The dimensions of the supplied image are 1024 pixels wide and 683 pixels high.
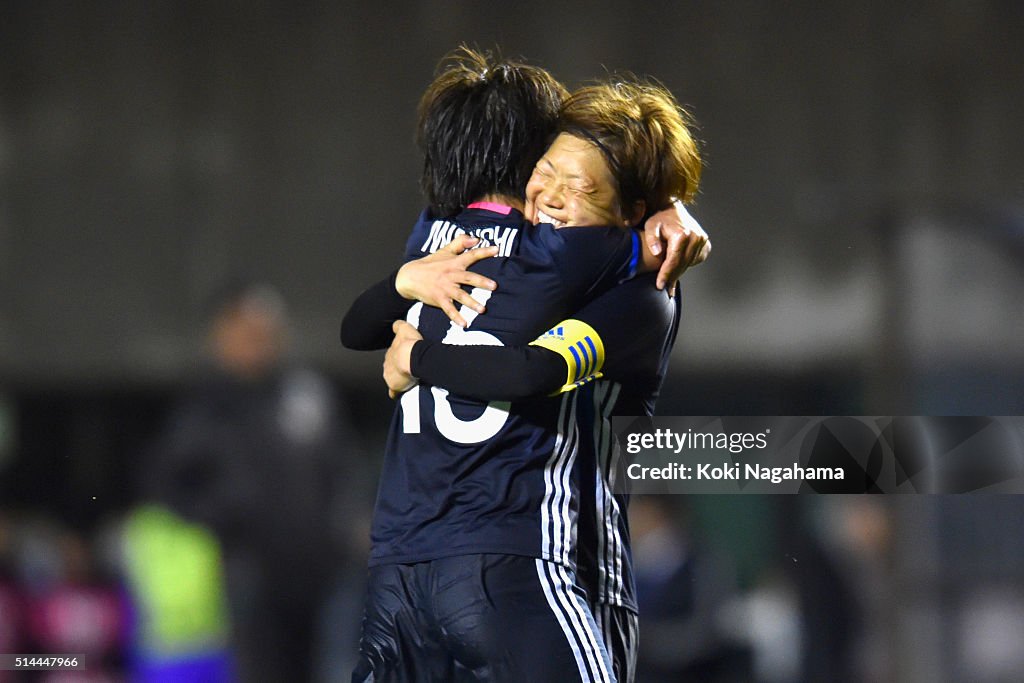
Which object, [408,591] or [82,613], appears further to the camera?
[82,613]

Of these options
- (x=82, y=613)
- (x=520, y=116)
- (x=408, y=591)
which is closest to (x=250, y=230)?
(x=82, y=613)

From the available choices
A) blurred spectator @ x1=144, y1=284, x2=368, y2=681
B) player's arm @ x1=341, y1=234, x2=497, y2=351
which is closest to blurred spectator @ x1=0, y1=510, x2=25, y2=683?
blurred spectator @ x1=144, y1=284, x2=368, y2=681

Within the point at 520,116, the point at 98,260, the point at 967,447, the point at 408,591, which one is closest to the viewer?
the point at 408,591

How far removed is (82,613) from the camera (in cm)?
310

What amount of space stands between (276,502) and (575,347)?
1.64 metres

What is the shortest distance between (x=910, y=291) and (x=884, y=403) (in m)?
0.31

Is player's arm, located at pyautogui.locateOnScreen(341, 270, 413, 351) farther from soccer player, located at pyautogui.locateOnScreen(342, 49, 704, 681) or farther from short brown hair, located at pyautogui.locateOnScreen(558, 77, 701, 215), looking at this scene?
short brown hair, located at pyautogui.locateOnScreen(558, 77, 701, 215)

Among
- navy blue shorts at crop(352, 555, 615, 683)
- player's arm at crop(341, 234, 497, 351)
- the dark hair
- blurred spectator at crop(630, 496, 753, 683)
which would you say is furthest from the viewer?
blurred spectator at crop(630, 496, 753, 683)

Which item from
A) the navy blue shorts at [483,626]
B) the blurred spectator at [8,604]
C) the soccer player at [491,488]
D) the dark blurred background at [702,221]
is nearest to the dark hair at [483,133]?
the soccer player at [491,488]

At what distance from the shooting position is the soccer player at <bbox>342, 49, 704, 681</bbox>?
1.48m

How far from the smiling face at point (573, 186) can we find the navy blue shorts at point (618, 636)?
534mm

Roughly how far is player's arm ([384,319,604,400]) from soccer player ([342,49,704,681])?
0.03m

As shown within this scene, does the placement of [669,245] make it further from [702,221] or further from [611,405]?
[702,221]

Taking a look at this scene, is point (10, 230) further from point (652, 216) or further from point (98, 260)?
point (652, 216)
